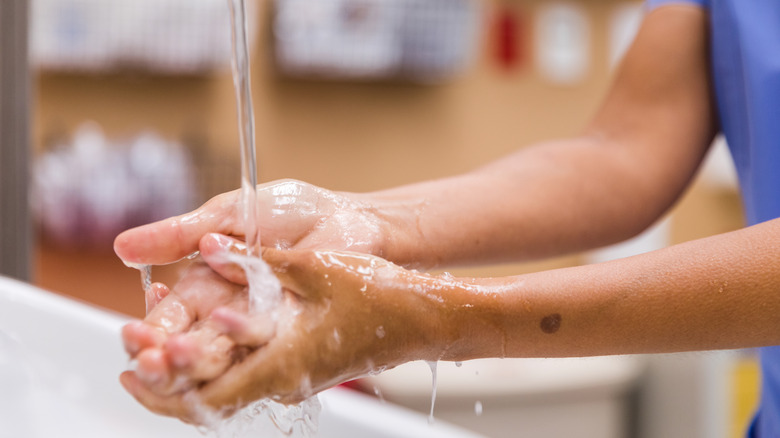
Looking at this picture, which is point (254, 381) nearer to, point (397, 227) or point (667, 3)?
point (397, 227)

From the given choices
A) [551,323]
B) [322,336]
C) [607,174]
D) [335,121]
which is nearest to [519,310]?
[551,323]

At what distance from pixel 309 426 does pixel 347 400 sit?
0.26 m

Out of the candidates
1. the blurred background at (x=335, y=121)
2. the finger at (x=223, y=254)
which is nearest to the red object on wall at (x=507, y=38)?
the blurred background at (x=335, y=121)

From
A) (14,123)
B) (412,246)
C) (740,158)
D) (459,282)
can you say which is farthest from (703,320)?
(14,123)

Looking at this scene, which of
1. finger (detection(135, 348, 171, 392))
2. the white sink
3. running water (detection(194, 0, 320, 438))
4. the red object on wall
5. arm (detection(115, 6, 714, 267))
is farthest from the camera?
the red object on wall

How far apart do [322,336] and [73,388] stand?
0.62 m

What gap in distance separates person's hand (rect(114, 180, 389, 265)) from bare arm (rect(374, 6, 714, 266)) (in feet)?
0.20

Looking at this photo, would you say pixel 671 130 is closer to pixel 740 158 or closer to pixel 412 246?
pixel 740 158

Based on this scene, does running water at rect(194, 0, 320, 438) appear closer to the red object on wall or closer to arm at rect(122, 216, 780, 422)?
arm at rect(122, 216, 780, 422)

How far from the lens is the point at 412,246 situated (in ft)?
2.37

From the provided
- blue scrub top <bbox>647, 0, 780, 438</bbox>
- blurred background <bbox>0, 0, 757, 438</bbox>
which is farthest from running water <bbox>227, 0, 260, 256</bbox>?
blurred background <bbox>0, 0, 757, 438</bbox>

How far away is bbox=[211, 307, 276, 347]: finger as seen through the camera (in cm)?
50

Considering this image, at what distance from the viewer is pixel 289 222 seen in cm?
70

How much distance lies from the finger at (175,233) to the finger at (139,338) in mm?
120
